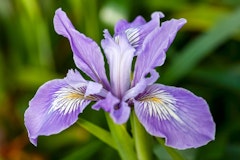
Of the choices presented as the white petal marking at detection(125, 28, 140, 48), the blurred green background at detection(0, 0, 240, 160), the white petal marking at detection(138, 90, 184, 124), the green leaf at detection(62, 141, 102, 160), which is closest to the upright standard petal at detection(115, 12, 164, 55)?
the white petal marking at detection(125, 28, 140, 48)

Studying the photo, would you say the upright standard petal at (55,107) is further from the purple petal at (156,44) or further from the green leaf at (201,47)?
the green leaf at (201,47)

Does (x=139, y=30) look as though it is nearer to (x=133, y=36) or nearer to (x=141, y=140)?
(x=133, y=36)

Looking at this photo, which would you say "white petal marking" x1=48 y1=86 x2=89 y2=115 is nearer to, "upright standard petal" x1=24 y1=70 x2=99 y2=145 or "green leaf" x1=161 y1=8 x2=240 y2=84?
"upright standard petal" x1=24 y1=70 x2=99 y2=145

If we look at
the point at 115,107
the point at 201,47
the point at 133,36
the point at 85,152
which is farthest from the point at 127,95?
the point at 201,47

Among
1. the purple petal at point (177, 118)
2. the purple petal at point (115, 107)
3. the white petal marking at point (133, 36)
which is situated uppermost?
the white petal marking at point (133, 36)

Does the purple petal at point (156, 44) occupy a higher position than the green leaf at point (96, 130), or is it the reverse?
the purple petal at point (156, 44)

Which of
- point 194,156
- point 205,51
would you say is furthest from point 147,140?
point 205,51

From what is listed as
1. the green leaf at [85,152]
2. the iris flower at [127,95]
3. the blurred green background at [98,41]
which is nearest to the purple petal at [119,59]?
the iris flower at [127,95]
